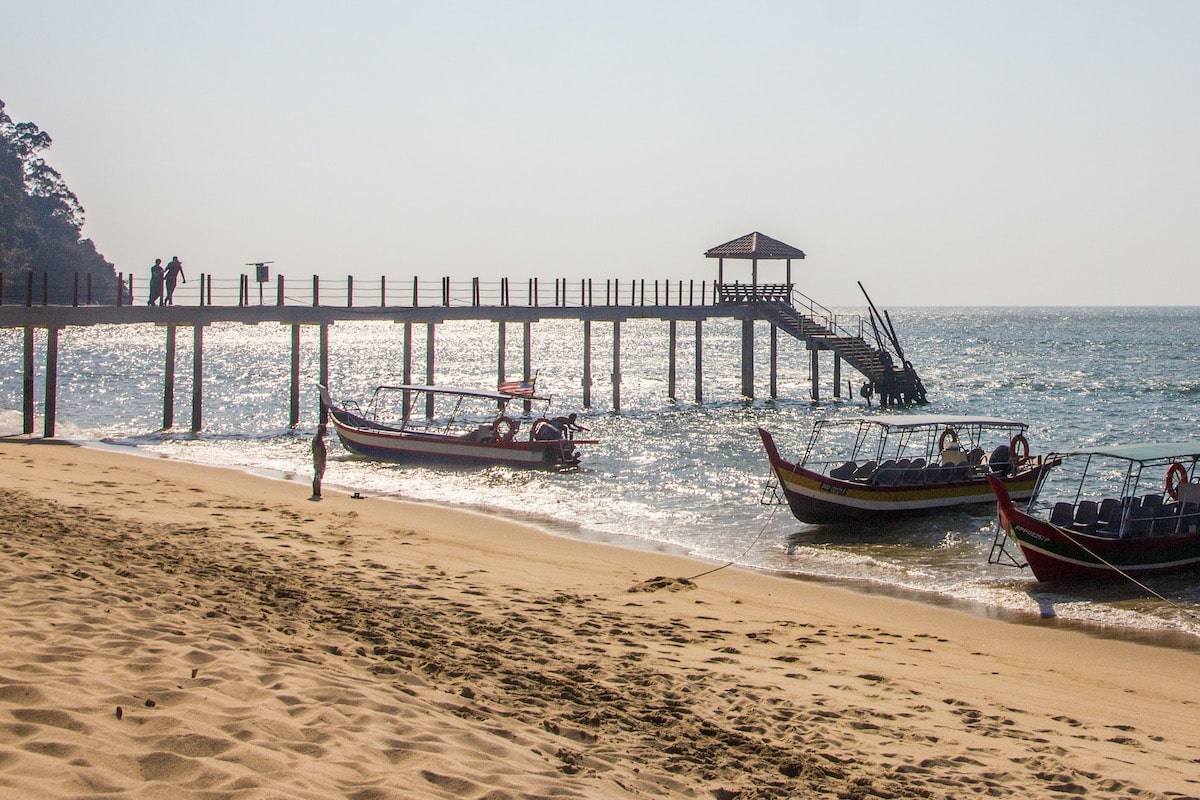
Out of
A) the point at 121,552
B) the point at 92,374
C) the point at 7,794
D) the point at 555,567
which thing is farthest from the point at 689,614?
the point at 92,374

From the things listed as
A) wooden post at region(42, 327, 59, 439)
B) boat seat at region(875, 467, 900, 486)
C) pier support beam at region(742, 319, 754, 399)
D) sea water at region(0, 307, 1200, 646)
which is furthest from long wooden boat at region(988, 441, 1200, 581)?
pier support beam at region(742, 319, 754, 399)

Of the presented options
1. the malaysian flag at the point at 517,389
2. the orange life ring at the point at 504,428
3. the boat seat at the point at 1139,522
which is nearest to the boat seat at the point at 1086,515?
the boat seat at the point at 1139,522

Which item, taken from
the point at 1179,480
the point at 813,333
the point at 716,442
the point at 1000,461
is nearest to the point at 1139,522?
the point at 1179,480

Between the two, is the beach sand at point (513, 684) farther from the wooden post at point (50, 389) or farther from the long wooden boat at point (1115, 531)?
the wooden post at point (50, 389)

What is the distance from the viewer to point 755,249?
153 feet

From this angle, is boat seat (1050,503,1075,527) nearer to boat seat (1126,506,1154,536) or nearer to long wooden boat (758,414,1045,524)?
boat seat (1126,506,1154,536)

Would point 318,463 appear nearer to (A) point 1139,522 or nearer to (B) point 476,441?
(B) point 476,441

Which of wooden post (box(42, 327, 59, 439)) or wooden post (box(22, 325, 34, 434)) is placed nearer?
wooden post (box(22, 325, 34, 434))

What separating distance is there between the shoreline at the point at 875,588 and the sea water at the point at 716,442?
0.23 feet

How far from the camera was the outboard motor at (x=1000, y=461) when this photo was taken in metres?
25.2

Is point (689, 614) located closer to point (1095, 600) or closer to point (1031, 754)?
point (1031, 754)

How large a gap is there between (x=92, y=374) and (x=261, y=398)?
2058cm

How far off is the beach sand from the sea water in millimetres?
2998

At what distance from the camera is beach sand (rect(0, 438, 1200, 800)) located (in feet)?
21.1
